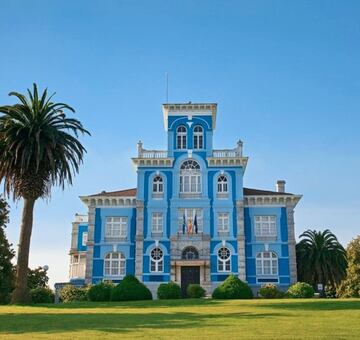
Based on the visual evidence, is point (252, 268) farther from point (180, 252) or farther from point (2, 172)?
point (2, 172)

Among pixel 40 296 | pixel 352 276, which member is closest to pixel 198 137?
pixel 40 296

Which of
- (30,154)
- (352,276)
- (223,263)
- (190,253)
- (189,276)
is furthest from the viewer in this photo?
(352,276)

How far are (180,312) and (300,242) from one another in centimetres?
3384

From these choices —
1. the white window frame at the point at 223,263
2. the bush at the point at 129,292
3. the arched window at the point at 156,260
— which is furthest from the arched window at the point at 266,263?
the bush at the point at 129,292

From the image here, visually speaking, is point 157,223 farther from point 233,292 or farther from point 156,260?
point 233,292

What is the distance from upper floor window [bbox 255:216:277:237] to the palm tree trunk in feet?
81.6

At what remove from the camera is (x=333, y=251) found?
55438mm

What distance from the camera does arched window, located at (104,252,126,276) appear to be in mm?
51031

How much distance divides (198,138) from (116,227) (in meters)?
11.8

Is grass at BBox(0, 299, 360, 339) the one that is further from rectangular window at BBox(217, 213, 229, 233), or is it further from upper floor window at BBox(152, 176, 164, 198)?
upper floor window at BBox(152, 176, 164, 198)

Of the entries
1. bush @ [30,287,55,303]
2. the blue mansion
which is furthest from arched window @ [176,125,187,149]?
bush @ [30,287,55,303]

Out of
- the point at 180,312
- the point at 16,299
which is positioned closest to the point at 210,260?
the point at 16,299

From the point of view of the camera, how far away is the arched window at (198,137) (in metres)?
53.2

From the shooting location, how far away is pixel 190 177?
52469 mm
